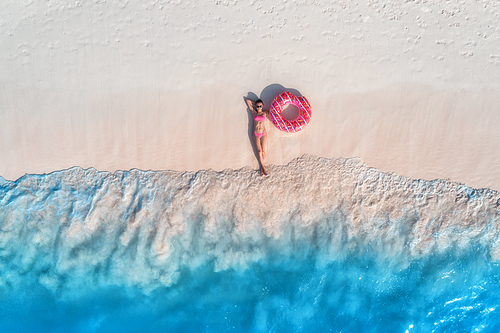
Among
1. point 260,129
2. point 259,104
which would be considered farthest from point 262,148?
point 259,104

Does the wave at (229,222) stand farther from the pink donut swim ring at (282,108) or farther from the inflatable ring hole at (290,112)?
the inflatable ring hole at (290,112)

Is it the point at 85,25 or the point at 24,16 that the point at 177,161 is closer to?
the point at 85,25

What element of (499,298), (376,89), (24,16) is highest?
(24,16)

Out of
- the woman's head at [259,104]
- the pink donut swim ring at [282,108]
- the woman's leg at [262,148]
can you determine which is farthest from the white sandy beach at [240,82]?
the woman's head at [259,104]

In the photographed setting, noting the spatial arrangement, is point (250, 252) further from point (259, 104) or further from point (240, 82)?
point (240, 82)

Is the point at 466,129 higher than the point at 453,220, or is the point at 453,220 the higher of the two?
the point at 466,129

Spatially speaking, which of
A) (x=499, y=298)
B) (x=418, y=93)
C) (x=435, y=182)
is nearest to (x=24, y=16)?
(x=418, y=93)
